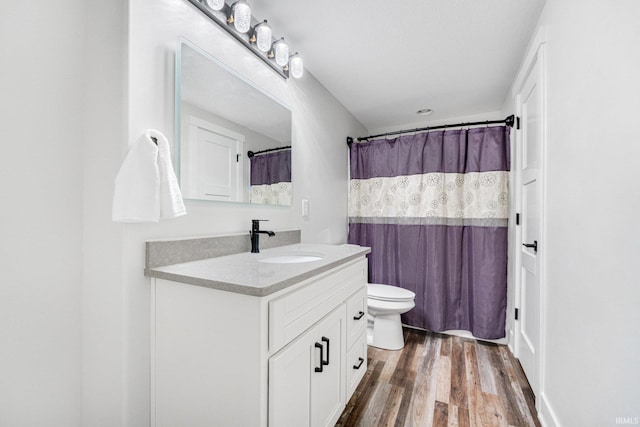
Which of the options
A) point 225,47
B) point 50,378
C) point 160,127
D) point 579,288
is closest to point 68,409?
point 50,378

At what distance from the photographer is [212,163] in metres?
1.29

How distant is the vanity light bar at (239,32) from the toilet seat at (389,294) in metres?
1.75

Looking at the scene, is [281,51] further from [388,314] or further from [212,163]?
[388,314]

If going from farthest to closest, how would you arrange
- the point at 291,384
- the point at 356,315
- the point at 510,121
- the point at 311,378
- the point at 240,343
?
1. the point at 510,121
2. the point at 356,315
3. the point at 311,378
4. the point at 291,384
5. the point at 240,343

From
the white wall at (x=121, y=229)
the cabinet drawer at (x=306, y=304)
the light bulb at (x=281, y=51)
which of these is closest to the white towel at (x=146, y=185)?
the white wall at (x=121, y=229)

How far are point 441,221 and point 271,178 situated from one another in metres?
1.64

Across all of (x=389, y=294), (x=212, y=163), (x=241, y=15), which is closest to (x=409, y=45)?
(x=241, y=15)

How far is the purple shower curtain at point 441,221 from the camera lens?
2270 millimetres

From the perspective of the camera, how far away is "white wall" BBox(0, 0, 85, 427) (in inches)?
32.8

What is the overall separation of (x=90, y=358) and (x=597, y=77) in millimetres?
2055

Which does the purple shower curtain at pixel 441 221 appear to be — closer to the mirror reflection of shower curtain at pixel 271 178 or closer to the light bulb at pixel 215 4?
the mirror reflection of shower curtain at pixel 271 178

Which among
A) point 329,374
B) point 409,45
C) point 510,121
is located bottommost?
point 329,374

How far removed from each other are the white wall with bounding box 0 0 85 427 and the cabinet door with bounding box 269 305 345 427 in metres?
0.77

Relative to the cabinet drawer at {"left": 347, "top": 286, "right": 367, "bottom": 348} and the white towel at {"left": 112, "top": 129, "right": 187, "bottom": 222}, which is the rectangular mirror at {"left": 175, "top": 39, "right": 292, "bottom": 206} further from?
the cabinet drawer at {"left": 347, "top": 286, "right": 367, "bottom": 348}
